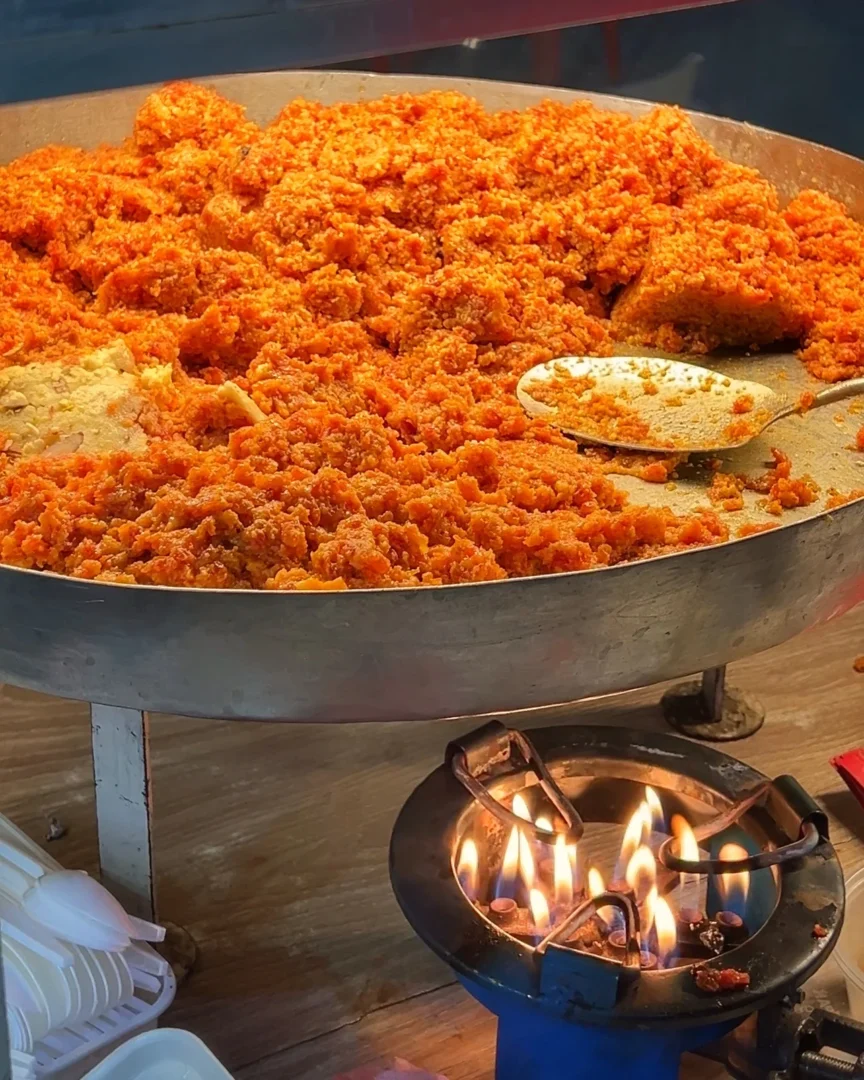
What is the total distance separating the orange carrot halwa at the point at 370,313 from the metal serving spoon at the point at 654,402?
0.03 metres

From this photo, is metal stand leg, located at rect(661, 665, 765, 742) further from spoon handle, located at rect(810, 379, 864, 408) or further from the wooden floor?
spoon handle, located at rect(810, 379, 864, 408)

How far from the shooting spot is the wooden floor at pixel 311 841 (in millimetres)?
1094

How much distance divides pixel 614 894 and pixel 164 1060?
38 centimetres

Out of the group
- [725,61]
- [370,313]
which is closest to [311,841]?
[370,313]

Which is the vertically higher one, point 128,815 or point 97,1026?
point 128,815

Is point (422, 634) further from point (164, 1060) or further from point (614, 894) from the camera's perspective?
point (164, 1060)

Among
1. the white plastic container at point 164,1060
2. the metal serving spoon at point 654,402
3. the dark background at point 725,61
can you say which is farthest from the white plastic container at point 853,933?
the dark background at point 725,61

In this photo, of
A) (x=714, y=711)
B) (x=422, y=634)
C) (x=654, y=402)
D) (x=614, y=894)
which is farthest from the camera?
(x=714, y=711)

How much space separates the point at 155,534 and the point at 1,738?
0.71 m

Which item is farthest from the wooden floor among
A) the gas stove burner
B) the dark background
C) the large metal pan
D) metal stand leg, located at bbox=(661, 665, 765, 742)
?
the dark background

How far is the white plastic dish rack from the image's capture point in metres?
0.98

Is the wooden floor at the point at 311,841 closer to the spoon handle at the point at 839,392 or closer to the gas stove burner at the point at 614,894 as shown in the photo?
the gas stove burner at the point at 614,894

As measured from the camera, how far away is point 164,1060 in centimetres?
94

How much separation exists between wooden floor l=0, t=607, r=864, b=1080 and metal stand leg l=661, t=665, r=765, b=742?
0.02 m
